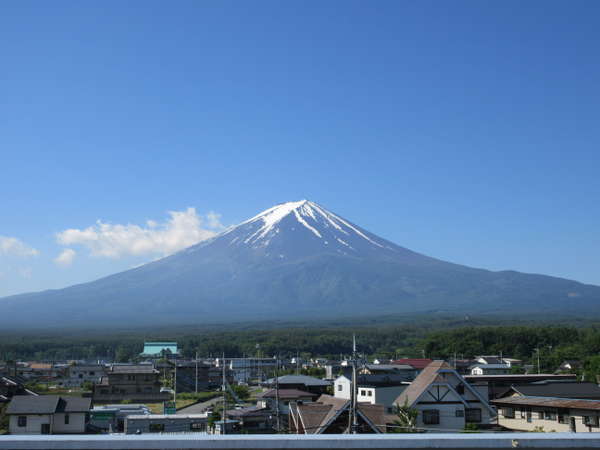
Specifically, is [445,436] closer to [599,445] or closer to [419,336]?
[599,445]

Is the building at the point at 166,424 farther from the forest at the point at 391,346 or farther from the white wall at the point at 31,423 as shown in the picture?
the forest at the point at 391,346

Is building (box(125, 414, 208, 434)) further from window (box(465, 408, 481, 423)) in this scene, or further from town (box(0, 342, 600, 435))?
window (box(465, 408, 481, 423))

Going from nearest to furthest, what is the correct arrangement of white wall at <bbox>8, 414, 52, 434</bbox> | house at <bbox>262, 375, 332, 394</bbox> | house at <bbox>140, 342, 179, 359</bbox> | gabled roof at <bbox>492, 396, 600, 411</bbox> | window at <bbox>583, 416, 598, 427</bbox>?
window at <bbox>583, 416, 598, 427</bbox>
gabled roof at <bbox>492, 396, 600, 411</bbox>
white wall at <bbox>8, 414, 52, 434</bbox>
house at <bbox>262, 375, 332, 394</bbox>
house at <bbox>140, 342, 179, 359</bbox>

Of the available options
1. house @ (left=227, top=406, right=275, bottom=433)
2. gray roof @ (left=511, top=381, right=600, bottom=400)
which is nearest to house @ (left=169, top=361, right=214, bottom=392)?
house @ (left=227, top=406, right=275, bottom=433)

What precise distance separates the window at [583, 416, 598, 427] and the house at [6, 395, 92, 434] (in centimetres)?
1228

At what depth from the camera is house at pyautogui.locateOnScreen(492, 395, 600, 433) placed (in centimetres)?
1503

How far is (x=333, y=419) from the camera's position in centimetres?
1199

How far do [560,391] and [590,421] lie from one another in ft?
12.4

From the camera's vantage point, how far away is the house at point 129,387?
107 ft

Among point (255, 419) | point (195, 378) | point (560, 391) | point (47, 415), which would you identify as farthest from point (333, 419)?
point (195, 378)

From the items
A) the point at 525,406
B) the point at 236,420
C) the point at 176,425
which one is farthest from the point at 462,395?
the point at 176,425

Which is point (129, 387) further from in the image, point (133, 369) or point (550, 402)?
point (550, 402)

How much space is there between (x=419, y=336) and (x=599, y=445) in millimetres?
84017

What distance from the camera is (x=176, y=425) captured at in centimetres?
1827
